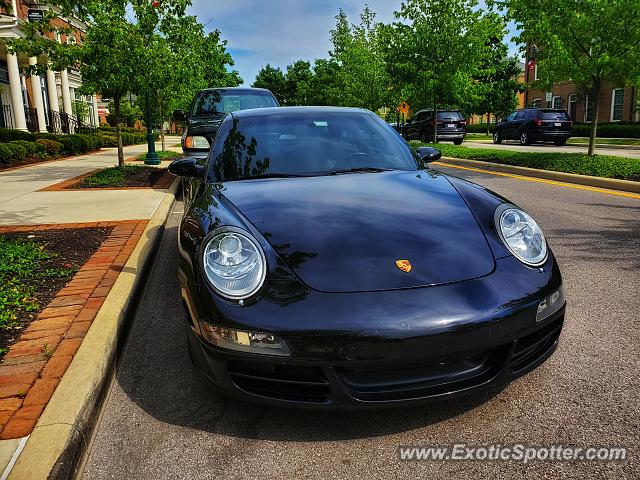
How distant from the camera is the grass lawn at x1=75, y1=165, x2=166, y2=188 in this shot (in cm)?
975

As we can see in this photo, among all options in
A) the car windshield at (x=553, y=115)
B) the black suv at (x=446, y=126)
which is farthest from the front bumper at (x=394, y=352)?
the black suv at (x=446, y=126)

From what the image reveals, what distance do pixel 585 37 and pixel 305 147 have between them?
10.0m

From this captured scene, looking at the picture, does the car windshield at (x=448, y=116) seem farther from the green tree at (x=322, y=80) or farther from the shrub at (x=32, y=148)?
the green tree at (x=322, y=80)

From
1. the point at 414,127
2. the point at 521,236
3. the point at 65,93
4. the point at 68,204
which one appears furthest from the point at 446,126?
the point at 521,236

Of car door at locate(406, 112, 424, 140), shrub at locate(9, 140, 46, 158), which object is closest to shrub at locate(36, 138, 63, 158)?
shrub at locate(9, 140, 46, 158)

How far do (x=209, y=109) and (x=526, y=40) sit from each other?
718 cm

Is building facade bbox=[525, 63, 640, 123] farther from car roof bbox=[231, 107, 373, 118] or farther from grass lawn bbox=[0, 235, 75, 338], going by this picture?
grass lawn bbox=[0, 235, 75, 338]

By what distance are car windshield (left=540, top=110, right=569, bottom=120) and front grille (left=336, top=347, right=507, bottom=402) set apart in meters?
22.9

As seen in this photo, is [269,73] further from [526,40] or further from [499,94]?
[526,40]

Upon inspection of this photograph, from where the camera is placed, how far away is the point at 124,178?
10.5 m

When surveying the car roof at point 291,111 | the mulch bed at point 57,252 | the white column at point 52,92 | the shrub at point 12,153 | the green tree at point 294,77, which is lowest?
the mulch bed at point 57,252

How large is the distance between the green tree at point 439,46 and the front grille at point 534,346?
1735cm

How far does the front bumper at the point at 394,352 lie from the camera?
6.62 ft

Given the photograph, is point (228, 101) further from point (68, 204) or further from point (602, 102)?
point (602, 102)
